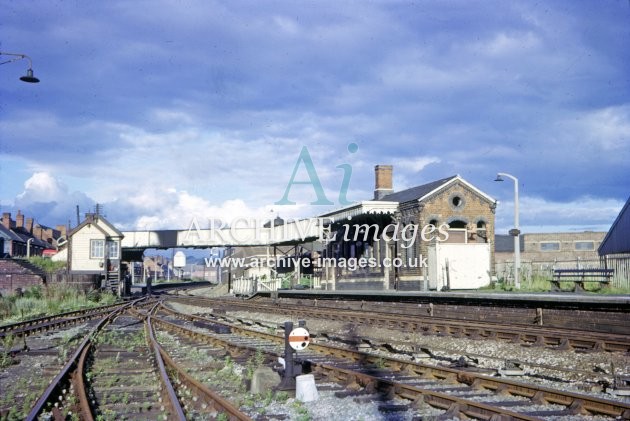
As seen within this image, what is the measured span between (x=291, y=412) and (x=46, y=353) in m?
7.60

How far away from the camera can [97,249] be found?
4919cm

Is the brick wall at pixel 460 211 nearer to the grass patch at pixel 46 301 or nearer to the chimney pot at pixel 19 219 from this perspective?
the grass patch at pixel 46 301

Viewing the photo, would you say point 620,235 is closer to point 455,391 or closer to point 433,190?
point 433,190

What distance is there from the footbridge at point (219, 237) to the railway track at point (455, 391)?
28502mm

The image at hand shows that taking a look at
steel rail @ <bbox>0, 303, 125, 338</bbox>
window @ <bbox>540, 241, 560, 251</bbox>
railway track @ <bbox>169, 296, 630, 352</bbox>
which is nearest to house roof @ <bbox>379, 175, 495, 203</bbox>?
railway track @ <bbox>169, 296, 630, 352</bbox>

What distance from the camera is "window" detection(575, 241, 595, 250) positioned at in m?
72.2

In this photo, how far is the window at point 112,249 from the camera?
4897cm

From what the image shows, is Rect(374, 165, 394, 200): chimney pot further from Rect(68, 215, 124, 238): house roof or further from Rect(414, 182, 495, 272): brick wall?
Rect(68, 215, 124, 238): house roof

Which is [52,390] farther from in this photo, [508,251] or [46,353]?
[508,251]

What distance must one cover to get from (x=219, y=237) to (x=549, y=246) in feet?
140

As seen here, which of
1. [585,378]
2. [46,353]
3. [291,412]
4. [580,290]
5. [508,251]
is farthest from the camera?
[508,251]

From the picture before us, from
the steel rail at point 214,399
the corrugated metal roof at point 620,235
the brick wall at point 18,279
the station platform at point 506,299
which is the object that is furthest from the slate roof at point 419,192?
the brick wall at point 18,279

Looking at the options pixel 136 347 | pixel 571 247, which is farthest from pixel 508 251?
pixel 136 347

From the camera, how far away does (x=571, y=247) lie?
72812mm
